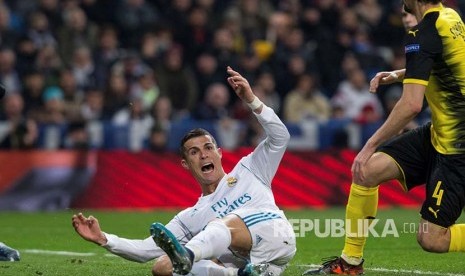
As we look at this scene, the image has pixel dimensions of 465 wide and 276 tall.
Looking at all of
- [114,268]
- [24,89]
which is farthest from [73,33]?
[114,268]

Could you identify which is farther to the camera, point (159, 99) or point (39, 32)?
point (39, 32)

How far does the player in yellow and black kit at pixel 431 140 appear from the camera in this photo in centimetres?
811

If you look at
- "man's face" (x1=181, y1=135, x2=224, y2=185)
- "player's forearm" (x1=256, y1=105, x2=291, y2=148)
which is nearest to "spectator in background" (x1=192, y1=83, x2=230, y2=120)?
"man's face" (x1=181, y1=135, x2=224, y2=185)

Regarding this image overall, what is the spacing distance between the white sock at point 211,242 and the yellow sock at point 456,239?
1.64m

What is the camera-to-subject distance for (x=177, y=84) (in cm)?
1894

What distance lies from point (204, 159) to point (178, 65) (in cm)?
1024

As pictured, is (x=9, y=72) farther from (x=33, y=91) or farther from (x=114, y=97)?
(x=114, y=97)

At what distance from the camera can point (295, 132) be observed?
17.5m

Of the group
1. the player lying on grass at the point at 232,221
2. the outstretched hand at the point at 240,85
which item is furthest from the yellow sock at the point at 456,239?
the outstretched hand at the point at 240,85

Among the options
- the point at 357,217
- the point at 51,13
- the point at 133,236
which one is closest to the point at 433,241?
the point at 357,217

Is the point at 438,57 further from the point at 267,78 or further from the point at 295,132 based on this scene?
the point at 267,78

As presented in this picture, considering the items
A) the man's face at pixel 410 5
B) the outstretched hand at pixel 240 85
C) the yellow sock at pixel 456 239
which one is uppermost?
the man's face at pixel 410 5

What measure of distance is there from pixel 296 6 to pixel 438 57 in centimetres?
1336

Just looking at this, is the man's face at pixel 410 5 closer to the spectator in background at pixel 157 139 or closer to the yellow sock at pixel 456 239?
the yellow sock at pixel 456 239
